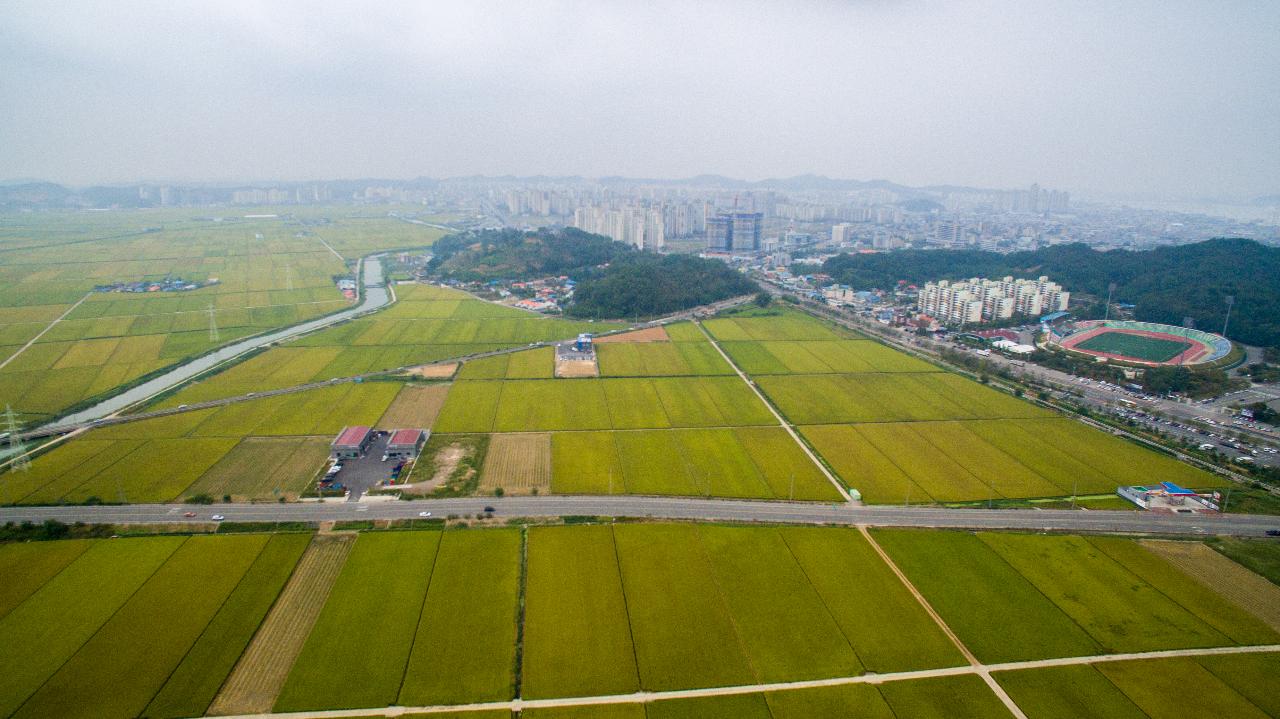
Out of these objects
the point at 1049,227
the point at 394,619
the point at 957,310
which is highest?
the point at 1049,227

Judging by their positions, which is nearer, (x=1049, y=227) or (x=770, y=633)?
(x=770, y=633)

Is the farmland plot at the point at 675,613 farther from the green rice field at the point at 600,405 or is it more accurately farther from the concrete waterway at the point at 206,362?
the concrete waterway at the point at 206,362

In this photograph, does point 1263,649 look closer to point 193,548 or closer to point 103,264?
point 193,548

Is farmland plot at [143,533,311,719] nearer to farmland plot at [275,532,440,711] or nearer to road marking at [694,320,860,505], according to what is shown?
farmland plot at [275,532,440,711]

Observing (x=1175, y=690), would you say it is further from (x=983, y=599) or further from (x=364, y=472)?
(x=364, y=472)

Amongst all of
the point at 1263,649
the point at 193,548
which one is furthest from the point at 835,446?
the point at 193,548

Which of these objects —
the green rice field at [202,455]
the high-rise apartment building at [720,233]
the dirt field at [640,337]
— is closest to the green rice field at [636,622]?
the green rice field at [202,455]

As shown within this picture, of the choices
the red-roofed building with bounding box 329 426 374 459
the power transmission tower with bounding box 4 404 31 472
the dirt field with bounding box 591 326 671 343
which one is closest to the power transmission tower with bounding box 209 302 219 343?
the power transmission tower with bounding box 4 404 31 472

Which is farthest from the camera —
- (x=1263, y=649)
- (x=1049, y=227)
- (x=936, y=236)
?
(x=1049, y=227)
